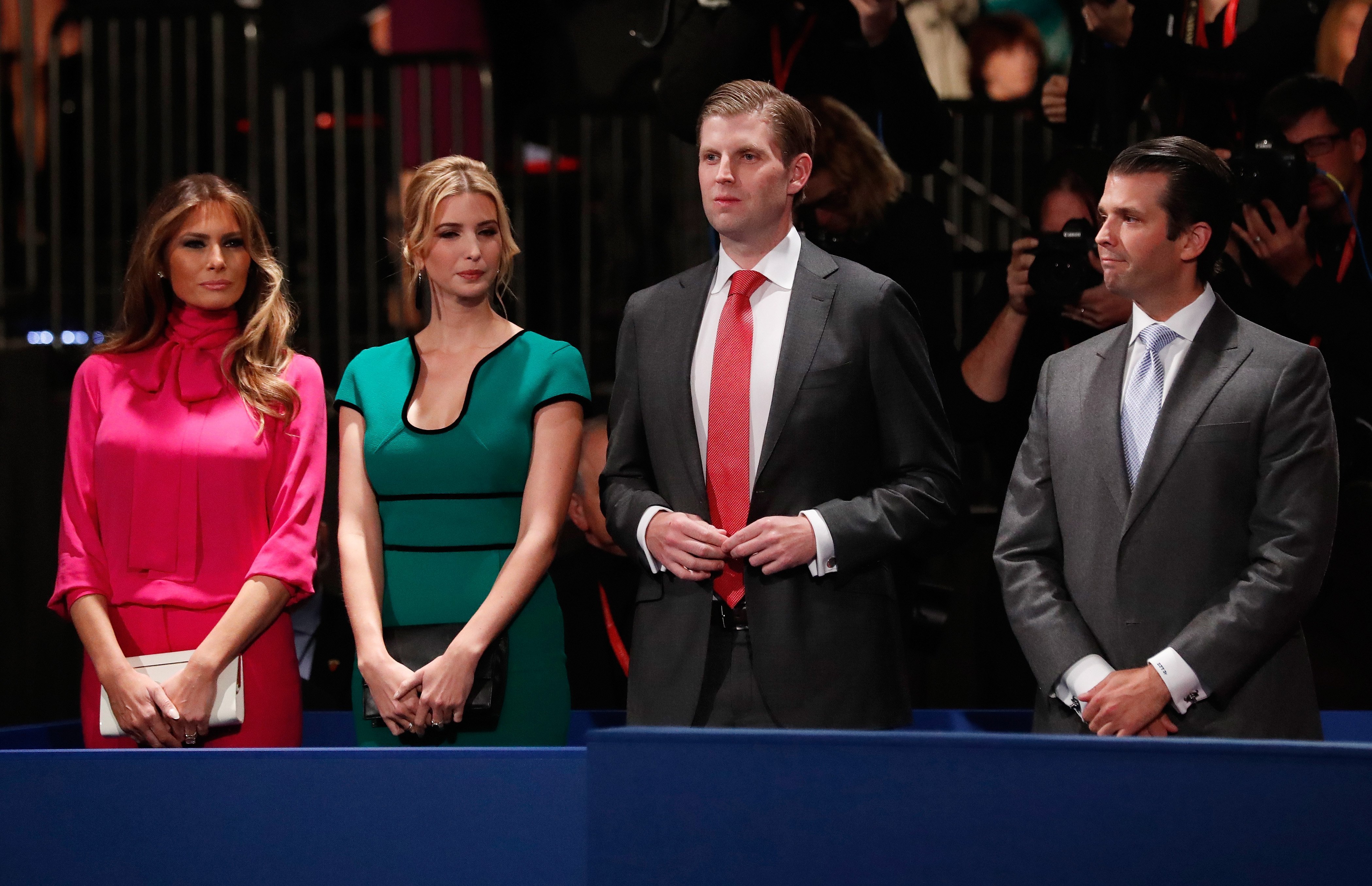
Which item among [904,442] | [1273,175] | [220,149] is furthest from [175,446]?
[220,149]

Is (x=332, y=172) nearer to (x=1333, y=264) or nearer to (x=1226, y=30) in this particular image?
(x=1226, y=30)

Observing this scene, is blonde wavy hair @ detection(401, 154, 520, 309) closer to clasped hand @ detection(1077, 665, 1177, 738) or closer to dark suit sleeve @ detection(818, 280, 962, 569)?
dark suit sleeve @ detection(818, 280, 962, 569)

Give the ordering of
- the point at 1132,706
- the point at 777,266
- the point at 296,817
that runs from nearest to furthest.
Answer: the point at 296,817
the point at 1132,706
the point at 777,266

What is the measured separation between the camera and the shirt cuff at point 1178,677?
2270mm

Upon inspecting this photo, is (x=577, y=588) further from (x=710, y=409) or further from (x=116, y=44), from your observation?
(x=116, y=44)

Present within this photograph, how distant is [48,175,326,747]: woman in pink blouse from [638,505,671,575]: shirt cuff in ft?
2.27

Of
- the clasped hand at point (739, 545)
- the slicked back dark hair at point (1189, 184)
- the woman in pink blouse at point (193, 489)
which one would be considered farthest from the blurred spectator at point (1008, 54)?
the clasped hand at point (739, 545)

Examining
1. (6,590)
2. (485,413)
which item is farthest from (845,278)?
(6,590)

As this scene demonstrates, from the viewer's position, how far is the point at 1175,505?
92.8 inches

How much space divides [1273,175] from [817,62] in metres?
1.10

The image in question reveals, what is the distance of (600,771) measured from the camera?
6.14 feet

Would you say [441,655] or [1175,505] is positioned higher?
[1175,505]

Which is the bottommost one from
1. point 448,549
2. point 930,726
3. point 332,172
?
point 930,726

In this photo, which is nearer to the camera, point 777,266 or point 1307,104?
point 777,266
